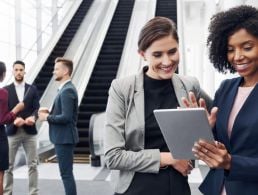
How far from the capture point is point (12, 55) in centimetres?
1429

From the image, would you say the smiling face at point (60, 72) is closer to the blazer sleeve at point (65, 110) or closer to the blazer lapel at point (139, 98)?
the blazer sleeve at point (65, 110)

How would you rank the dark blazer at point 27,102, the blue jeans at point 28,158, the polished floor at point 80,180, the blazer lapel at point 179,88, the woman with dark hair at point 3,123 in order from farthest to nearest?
1. the polished floor at point 80,180
2. the dark blazer at point 27,102
3. the blue jeans at point 28,158
4. the woman with dark hair at point 3,123
5. the blazer lapel at point 179,88

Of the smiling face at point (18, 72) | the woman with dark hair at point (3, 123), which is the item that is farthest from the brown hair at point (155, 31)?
the smiling face at point (18, 72)

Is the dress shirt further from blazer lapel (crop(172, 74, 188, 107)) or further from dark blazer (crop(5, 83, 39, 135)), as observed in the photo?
blazer lapel (crop(172, 74, 188, 107))

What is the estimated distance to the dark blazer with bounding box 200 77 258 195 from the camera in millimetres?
1437

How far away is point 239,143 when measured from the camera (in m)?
1.50

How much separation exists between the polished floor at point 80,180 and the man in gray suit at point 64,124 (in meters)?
0.84

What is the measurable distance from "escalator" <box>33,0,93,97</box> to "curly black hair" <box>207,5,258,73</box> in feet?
26.1

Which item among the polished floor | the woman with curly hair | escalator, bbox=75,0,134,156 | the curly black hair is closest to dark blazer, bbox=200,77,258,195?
the woman with curly hair

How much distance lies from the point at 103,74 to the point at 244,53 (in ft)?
30.2

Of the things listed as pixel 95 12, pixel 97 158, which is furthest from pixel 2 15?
pixel 97 158

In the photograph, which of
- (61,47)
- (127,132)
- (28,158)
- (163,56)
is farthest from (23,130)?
(61,47)

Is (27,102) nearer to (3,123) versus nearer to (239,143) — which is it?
(3,123)

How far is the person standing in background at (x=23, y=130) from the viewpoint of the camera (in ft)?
15.5
